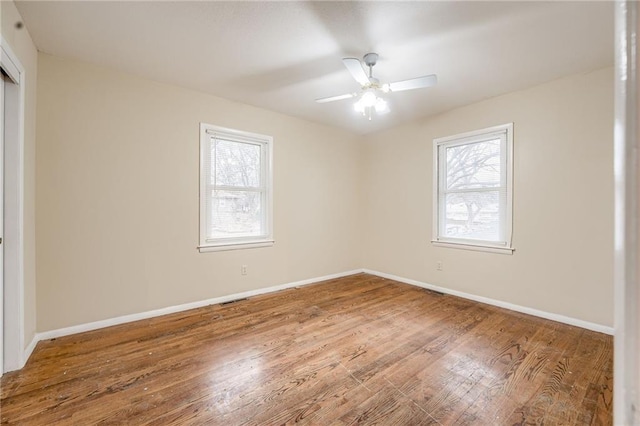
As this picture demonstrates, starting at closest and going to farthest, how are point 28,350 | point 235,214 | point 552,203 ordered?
point 28,350 → point 552,203 → point 235,214

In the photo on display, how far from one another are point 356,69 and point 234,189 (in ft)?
7.03

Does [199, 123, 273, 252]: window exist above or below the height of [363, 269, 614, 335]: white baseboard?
above

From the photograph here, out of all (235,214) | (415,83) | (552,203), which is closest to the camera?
(415,83)

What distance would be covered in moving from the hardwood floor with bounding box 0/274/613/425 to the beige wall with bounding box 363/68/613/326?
0.38m

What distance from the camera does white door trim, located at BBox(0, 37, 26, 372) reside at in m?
1.95

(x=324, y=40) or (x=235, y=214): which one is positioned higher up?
(x=324, y=40)

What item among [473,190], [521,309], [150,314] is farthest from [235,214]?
[521,309]

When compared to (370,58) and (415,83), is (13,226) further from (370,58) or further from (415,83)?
(415,83)

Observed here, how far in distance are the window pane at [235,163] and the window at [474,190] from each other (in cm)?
254

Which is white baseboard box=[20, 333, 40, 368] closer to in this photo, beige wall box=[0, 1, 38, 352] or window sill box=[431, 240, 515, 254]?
beige wall box=[0, 1, 38, 352]

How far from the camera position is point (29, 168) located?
2232mm

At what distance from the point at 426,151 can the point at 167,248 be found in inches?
142

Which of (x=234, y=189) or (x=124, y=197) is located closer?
(x=124, y=197)

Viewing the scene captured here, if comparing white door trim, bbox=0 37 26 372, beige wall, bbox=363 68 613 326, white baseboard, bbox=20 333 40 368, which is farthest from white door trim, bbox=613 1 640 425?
beige wall, bbox=363 68 613 326
